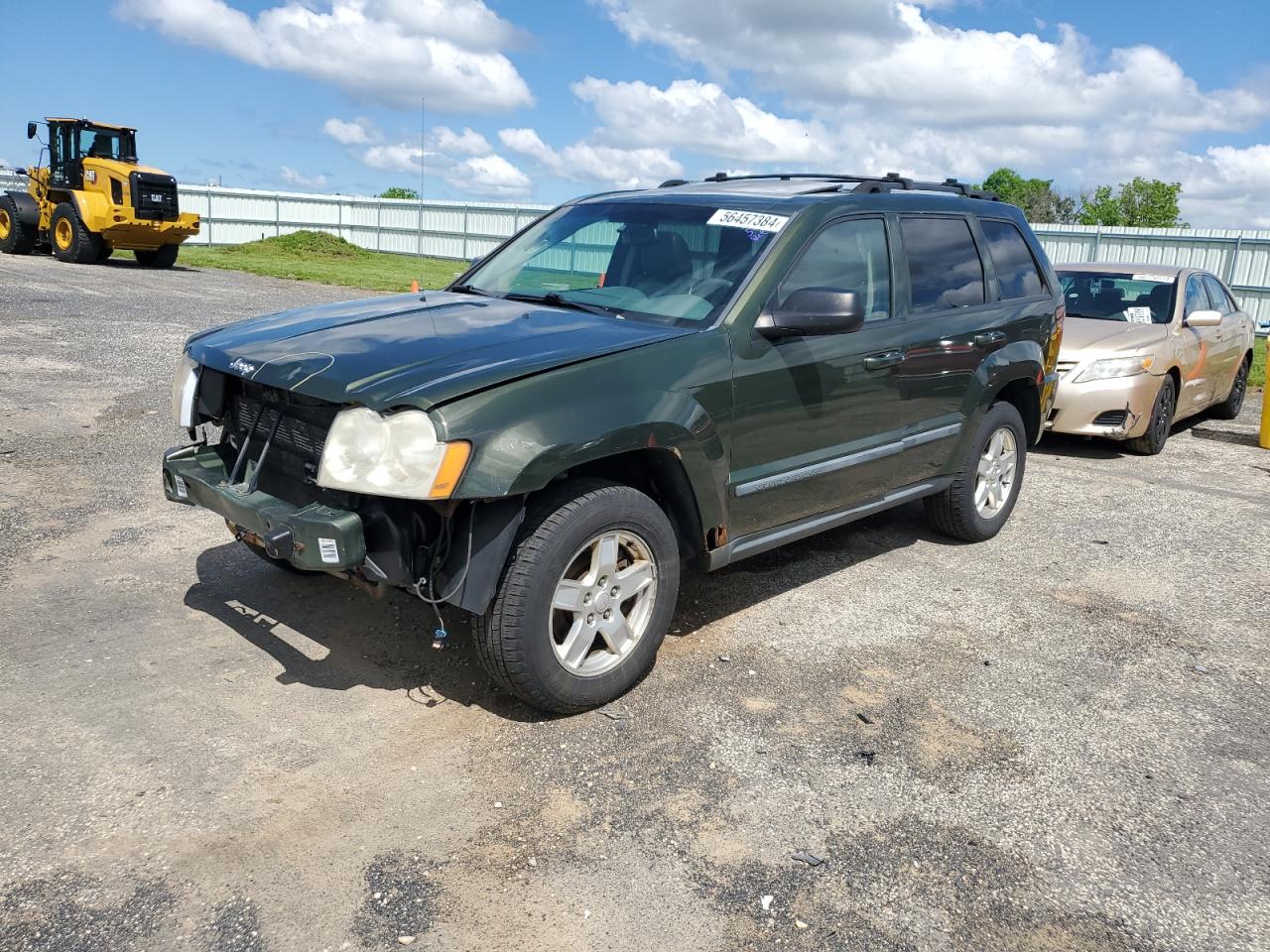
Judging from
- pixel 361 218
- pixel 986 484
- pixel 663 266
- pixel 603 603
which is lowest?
pixel 603 603

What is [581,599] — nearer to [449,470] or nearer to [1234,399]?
[449,470]

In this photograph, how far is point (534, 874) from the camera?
2.92m

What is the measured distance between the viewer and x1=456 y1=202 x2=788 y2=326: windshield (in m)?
4.31

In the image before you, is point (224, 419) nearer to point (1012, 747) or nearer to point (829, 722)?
point (829, 722)

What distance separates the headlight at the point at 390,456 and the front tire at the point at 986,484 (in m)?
3.47

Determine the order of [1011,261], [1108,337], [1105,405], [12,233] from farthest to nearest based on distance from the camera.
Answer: [12,233] < [1108,337] < [1105,405] < [1011,261]

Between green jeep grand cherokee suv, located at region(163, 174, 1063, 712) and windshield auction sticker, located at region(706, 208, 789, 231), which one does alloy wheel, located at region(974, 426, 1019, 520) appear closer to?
green jeep grand cherokee suv, located at region(163, 174, 1063, 712)

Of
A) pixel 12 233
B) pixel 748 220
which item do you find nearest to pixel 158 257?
pixel 12 233

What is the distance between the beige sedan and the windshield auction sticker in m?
4.57

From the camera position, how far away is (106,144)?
23.0m

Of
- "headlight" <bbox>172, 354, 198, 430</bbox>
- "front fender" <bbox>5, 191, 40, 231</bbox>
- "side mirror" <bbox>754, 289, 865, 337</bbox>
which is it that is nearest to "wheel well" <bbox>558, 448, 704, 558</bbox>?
"side mirror" <bbox>754, 289, 865, 337</bbox>

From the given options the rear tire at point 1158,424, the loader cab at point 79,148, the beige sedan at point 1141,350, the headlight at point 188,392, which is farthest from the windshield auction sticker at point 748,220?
the loader cab at point 79,148

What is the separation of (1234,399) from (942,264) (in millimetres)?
7597

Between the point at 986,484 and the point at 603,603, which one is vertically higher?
the point at 986,484
